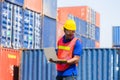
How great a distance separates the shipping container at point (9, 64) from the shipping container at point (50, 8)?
5.24 m

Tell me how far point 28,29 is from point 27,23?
1.04 ft

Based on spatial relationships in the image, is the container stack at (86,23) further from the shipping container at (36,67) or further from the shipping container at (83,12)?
the shipping container at (36,67)

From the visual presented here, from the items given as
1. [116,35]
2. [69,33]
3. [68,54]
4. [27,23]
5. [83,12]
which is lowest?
[68,54]

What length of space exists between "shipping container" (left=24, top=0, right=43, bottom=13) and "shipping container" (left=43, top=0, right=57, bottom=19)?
0.38m

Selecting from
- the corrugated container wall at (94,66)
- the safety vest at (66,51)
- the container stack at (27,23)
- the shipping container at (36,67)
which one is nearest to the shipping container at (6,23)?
the container stack at (27,23)

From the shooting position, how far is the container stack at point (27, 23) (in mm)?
14242

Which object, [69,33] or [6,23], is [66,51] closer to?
[69,33]

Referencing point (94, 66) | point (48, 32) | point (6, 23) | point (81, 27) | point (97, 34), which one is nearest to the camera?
point (94, 66)

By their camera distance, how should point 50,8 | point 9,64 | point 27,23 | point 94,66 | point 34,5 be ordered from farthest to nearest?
point 50,8
point 34,5
point 27,23
point 9,64
point 94,66

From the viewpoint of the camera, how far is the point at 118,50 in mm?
12156

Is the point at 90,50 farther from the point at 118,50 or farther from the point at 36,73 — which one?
the point at 36,73

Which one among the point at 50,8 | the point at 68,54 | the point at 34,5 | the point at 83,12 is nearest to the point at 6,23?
the point at 34,5

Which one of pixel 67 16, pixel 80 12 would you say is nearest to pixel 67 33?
pixel 67 16

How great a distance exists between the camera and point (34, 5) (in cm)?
1761
